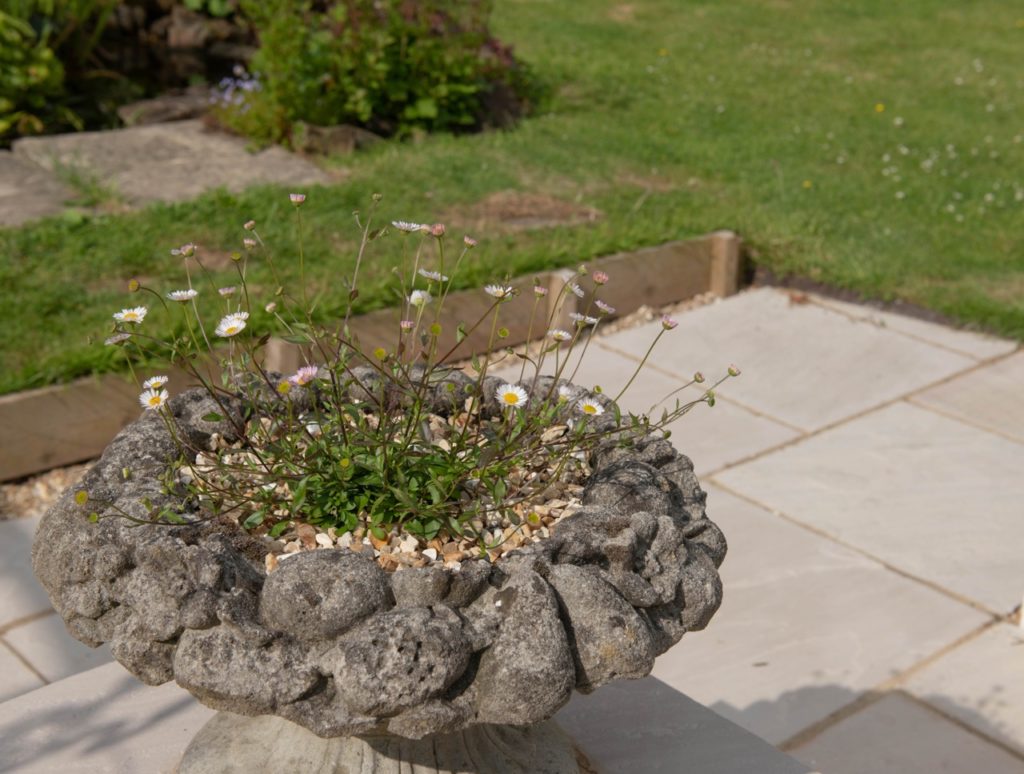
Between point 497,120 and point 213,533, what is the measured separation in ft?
20.7

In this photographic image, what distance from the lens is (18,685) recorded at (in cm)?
367

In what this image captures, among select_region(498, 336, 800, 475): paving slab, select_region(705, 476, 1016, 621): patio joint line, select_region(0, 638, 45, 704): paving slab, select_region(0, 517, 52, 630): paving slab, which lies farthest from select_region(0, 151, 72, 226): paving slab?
select_region(705, 476, 1016, 621): patio joint line

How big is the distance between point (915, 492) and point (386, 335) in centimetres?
221

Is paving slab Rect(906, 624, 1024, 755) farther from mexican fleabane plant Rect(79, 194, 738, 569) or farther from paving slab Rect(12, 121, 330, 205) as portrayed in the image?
paving slab Rect(12, 121, 330, 205)

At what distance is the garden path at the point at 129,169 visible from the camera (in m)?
6.58

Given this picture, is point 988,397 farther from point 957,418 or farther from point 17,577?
point 17,577

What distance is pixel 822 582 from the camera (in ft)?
13.7

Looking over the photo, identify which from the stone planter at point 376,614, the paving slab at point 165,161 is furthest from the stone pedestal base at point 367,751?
the paving slab at point 165,161

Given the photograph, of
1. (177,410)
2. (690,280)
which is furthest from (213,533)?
(690,280)

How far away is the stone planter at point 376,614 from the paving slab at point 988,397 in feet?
11.0

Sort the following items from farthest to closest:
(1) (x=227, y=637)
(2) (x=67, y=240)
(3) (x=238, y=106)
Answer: (3) (x=238, y=106)
(2) (x=67, y=240)
(1) (x=227, y=637)

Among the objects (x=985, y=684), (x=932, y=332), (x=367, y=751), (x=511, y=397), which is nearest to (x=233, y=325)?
(x=511, y=397)

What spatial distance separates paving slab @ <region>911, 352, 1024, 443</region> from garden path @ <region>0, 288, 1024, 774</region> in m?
0.01

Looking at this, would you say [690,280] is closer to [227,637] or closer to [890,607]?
[890,607]
